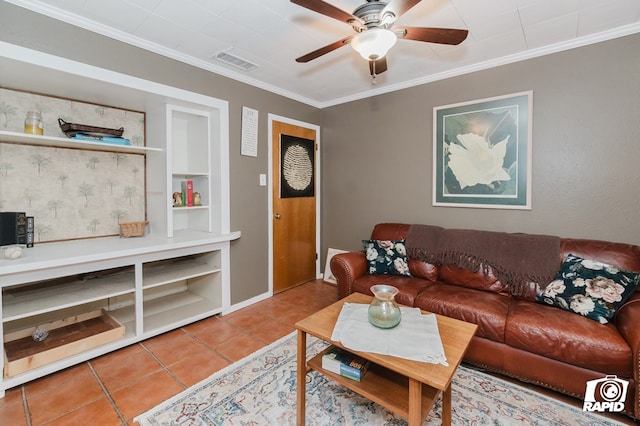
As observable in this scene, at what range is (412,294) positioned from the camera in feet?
7.63

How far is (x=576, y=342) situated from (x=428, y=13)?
220 centimetres

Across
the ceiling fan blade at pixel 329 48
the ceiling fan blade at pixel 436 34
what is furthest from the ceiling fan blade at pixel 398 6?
the ceiling fan blade at pixel 329 48

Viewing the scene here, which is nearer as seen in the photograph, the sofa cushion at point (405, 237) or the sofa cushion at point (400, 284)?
the sofa cushion at point (400, 284)

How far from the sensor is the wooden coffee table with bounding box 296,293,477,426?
1166 mm

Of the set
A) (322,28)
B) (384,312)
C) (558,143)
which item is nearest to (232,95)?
(322,28)

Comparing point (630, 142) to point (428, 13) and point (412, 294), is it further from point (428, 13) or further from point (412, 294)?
point (412, 294)

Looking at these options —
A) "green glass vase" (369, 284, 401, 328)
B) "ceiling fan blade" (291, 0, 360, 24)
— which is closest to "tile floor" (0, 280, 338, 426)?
"green glass vase" (369, 284, 401, 328)

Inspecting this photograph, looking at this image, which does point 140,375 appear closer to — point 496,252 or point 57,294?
point 57,294

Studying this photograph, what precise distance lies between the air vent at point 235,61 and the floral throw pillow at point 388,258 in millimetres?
2082

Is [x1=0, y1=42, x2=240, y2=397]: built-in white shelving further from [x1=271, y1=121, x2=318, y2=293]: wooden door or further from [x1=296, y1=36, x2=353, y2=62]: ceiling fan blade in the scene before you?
[x1=296, y1=36, x2=353, y2=62]: ceiling fan blade

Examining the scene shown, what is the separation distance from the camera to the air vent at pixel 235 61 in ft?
8.40

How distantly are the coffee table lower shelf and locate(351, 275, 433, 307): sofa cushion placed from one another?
0.88 m

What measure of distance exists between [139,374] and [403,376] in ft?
5.69

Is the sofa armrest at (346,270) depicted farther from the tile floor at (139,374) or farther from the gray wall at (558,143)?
the gray wall at (558,143)
